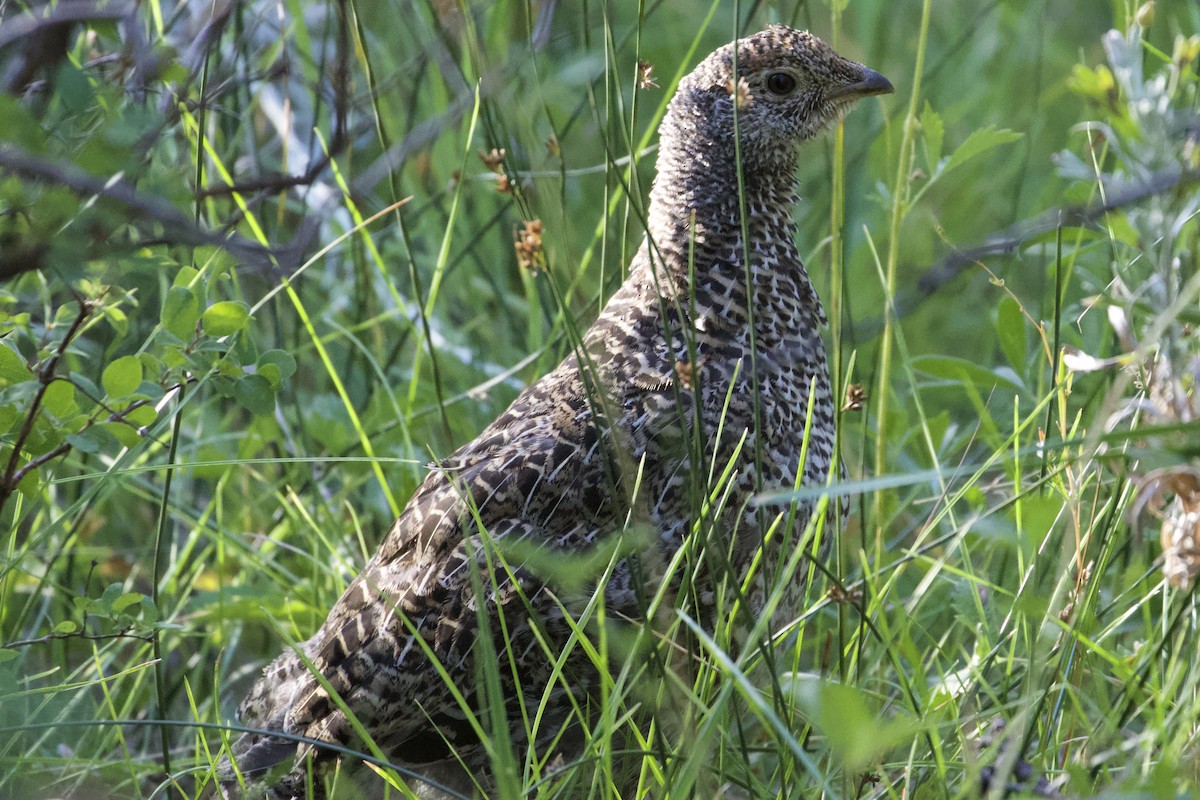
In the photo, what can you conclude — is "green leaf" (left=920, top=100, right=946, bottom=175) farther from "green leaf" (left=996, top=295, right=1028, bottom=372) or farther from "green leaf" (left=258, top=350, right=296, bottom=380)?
"green leaf" (left=258, top=350, right=296, bottom=380)

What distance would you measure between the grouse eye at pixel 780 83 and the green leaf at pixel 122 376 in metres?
1.35

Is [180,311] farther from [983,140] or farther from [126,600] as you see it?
[983,140]

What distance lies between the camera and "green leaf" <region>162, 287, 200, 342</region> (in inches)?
77.2

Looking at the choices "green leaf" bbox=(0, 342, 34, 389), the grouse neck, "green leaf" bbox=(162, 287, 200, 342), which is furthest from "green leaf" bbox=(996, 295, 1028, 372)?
"green leaf" bbox=(0, 342, 34, 389)

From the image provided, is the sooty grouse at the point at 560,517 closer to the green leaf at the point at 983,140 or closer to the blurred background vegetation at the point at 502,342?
the blurred background vegetation at the point at 502,342

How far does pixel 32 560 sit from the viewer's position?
10.2ft

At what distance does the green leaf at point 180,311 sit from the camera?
196 cm

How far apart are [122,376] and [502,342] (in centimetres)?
174

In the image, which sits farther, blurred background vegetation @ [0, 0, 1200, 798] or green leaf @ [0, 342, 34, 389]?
green leaf @ [0, 342, 34, 389]

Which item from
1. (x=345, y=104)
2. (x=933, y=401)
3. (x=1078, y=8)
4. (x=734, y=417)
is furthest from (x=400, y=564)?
(x=1078, y=8)

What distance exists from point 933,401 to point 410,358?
5.29 ft

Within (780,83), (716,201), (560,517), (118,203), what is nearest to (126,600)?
(560,517)

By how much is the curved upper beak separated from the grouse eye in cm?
9

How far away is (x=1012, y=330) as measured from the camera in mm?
2525
